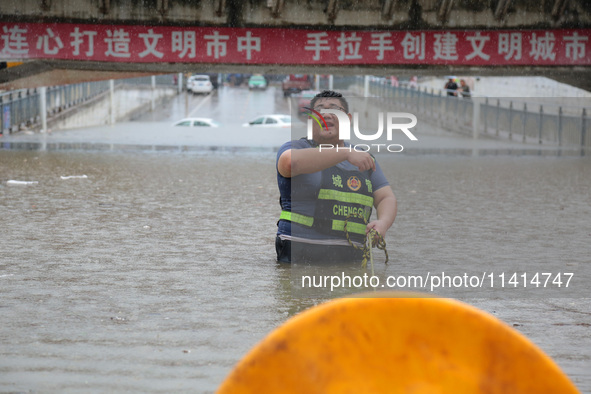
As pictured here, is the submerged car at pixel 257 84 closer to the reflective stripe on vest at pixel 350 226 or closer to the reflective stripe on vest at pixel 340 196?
the reflective stripe on vest at pixel 350 226

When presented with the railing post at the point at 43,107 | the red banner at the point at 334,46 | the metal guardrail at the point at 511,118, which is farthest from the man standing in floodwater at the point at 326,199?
the railing post at the point at 43,107

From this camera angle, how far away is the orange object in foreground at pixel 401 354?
224 centimetres

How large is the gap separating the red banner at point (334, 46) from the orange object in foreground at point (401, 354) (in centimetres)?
1862

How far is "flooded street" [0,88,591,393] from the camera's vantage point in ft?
17.1

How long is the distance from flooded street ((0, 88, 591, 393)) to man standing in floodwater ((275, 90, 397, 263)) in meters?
0.38

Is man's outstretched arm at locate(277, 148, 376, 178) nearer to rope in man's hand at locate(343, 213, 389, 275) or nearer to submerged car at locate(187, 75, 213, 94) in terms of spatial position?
rope in man's hand at locate(343, 213, 389, 275)

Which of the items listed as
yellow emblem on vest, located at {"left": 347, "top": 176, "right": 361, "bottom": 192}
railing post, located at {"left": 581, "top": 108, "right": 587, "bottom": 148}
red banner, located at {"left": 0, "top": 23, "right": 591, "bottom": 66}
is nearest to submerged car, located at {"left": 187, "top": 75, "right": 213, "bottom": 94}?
railing post, located at {"left": 581, "top": 108, "right": 587, "bottom": 148}

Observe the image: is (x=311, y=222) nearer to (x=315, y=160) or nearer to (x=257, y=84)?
(x=315, y=160)

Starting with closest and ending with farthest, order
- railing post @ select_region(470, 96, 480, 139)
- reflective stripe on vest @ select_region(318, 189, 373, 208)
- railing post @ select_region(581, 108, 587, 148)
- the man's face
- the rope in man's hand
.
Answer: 1. the rope in man's hand
2. the man's face
3. reflective stripe on vest @ select_region(318, 189, 373, 208)
4. railing post @ select_region(581, 108, 587, 148)
5. railing post @ select_region(470, 96, 480, 139)

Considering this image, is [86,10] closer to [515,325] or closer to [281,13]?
[281,13]

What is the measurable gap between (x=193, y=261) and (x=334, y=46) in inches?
501

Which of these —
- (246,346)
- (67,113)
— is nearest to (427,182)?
(246,346)

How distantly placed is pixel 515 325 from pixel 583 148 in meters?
22.0

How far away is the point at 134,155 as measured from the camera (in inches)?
895
